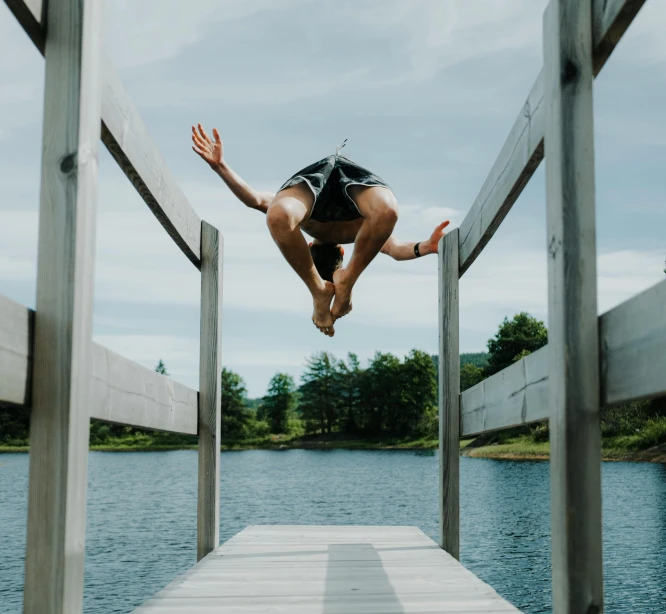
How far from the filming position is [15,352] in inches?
58.5

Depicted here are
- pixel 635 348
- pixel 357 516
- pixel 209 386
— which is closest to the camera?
pixel 635 348

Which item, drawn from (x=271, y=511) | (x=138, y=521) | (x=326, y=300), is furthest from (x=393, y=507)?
(x=326, y=300)

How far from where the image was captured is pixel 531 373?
2.08 m

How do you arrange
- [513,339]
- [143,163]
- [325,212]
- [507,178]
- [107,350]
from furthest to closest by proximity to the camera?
[513,339] → [325,212] → [507,178] → [143,163] → [107,350]

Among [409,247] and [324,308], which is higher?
[409,247]

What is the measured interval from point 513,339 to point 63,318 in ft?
191

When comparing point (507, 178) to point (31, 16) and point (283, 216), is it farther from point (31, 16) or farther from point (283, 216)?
point (31, 16)

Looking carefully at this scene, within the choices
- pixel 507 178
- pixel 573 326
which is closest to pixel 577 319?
pixel 573 326

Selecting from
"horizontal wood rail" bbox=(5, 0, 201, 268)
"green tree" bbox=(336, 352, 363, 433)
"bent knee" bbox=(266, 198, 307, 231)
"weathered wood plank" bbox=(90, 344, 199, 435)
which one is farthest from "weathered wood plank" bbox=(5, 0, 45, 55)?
"green tree" bbox=(336, 352, 363, 433)

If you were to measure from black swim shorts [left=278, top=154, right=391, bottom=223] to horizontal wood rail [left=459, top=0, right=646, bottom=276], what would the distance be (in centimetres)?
43

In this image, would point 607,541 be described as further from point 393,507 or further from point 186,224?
point 186,224

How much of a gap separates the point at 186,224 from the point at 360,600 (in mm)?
1582

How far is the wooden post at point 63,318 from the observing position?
5.14 feet

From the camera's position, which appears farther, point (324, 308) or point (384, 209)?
point (324, 308)
